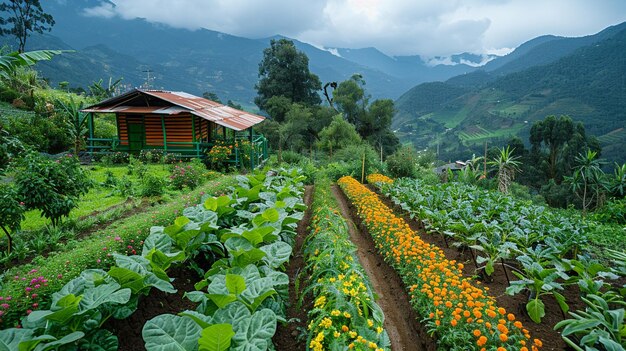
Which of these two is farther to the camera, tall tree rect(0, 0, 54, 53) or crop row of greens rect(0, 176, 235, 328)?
tall tree rect(0, 0, 54, 53)

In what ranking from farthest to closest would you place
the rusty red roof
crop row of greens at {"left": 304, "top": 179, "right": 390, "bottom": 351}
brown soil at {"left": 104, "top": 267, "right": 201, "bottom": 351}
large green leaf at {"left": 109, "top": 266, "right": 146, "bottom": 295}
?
the rusty red roof < brown soil at {"left": 104, "top": 267, "right": 201, "bottom": 351} < large green leaf at {"left": 109, "top": 266, "right": 146, "bottom": 295} < crop row of greens at {"left": 304, "top": 179, "right": 390, "bottom": 351}

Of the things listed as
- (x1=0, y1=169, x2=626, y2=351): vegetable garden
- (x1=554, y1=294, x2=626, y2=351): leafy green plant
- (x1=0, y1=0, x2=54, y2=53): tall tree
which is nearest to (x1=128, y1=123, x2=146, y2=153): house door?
(x1=0, y1=169, x2=626, y2=351): vegetable garden

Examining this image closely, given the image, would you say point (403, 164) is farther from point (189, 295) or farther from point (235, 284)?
point (189, 295)

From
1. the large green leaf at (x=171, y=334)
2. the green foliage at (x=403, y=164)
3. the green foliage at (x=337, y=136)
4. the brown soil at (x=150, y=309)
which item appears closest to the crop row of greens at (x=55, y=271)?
the brown soil at (x=150, y=309)

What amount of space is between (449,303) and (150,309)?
11.4 feet

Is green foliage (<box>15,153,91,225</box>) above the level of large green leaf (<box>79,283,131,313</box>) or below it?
above

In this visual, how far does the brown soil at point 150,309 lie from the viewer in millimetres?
3756

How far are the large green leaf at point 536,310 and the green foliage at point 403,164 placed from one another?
49.6 ft

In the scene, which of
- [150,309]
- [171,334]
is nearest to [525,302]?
[171,334]

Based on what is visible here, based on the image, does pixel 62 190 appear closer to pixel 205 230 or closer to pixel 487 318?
pixel 205 230

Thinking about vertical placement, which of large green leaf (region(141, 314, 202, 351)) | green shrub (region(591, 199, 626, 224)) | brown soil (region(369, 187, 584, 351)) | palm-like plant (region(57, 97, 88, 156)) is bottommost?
green shrub (region(591, 199, 626, 224))

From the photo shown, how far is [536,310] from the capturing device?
4.21 metres

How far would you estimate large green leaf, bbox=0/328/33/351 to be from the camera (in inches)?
108

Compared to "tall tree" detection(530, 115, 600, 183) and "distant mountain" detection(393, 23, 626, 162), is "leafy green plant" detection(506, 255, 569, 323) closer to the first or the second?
"tall tree" detection(530, 115, 600, 183)
